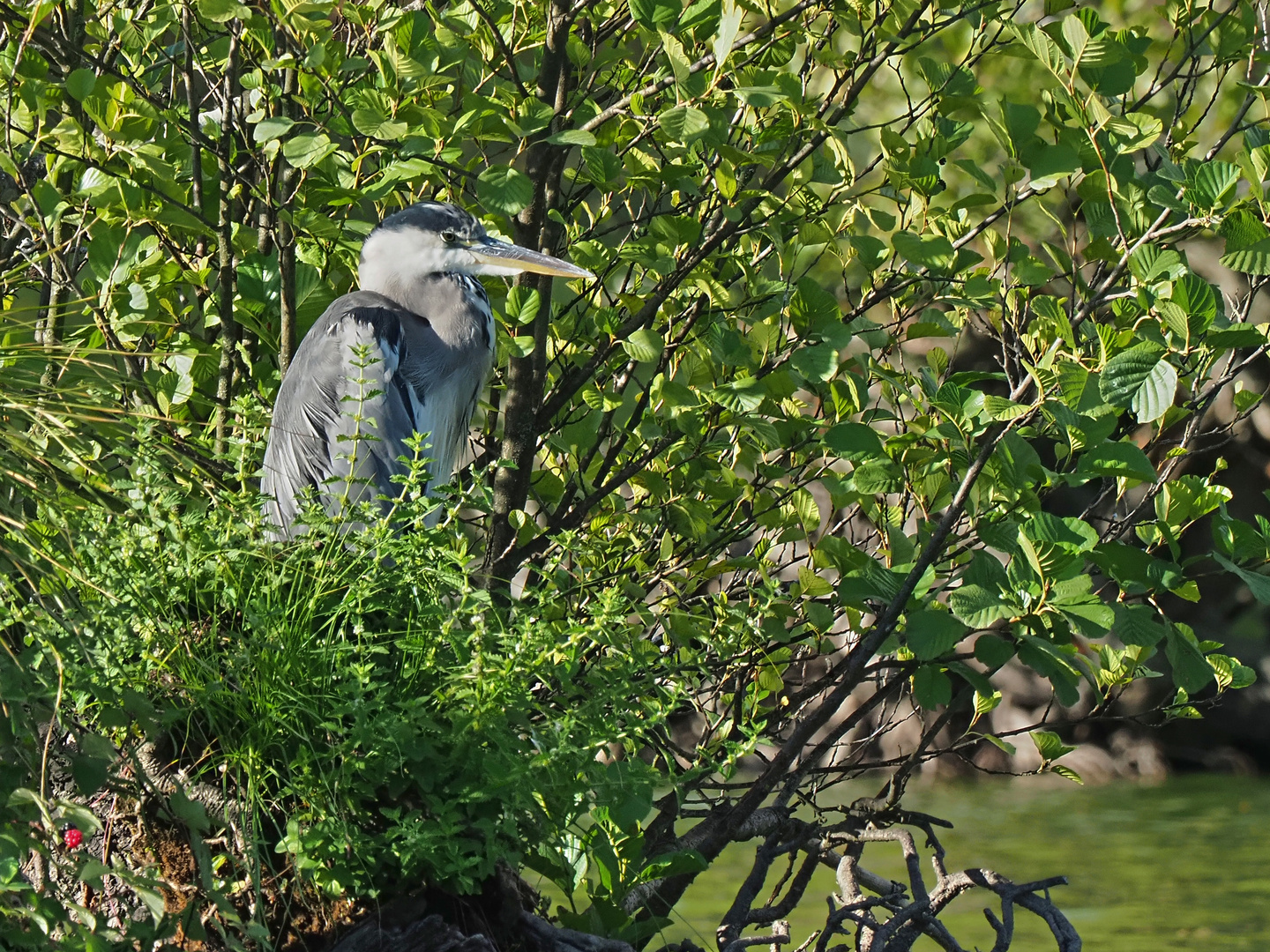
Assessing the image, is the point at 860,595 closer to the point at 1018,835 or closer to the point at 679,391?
the point at 679,391

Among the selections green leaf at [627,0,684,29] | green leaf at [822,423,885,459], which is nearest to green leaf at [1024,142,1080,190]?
green leaf at [822,423,885,459]

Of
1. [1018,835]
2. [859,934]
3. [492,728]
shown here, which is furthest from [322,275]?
[1018,835]

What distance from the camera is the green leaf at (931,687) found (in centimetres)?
170

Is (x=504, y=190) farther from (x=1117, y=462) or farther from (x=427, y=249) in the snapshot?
(x=1117, y=462)

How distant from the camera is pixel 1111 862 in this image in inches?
212

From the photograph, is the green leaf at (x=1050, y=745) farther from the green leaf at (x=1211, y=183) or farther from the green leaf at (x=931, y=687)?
the green leaf at (x=1211, y=183)

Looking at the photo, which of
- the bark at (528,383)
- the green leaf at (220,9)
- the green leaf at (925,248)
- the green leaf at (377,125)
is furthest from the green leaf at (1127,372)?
the green leaf at (220,9)

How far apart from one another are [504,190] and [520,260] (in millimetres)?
358

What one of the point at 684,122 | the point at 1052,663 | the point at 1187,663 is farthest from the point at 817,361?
the point at 1187,663

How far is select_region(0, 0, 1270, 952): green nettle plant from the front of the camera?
118cm

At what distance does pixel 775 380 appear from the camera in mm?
1806

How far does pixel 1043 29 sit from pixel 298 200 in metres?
1.03

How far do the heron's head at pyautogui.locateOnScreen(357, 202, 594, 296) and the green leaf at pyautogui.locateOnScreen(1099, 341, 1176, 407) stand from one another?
83 cm

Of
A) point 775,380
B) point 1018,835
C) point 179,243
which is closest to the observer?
point 775,380
